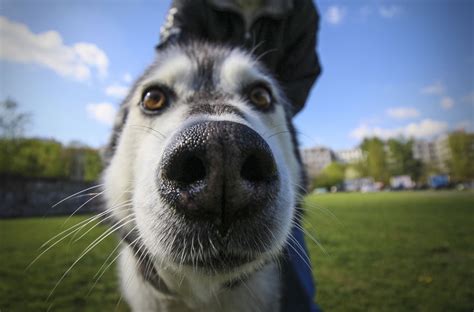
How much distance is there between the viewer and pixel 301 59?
168 inches

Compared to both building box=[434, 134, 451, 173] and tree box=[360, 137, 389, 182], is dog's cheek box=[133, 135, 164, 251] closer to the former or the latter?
building box=[434, 134, 451, 173]

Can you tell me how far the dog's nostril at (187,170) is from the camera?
145cm

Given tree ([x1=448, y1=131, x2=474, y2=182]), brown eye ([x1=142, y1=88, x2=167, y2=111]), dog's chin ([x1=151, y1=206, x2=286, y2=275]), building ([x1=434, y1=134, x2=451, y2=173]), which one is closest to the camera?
dog's chin ([x1=151, y1=206, x2=286, y2=275])

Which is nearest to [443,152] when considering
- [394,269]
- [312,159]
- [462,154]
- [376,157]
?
[376,157]

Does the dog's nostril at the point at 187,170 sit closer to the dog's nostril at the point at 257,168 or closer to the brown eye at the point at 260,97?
the dog's nostril at the point at 257,168

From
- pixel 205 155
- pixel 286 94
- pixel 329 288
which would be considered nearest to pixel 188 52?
pixel 286 94

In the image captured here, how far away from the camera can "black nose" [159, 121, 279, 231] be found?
1.40 meters

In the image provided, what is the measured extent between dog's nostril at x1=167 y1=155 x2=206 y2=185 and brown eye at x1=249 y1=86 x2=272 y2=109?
67.6 inches

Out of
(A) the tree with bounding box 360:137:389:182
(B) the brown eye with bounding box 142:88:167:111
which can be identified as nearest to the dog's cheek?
(B) the brown eye with bounding box 142:88:167:111

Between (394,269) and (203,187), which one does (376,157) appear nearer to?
(394,269)

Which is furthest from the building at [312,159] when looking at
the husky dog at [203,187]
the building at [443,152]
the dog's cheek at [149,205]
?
the building at [443,152]

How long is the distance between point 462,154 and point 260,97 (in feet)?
144

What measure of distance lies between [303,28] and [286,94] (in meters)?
1.00

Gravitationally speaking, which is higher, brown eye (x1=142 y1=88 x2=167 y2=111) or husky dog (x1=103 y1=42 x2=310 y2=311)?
brown eye (x1=142 y1=88 x2=167 y2=111)
